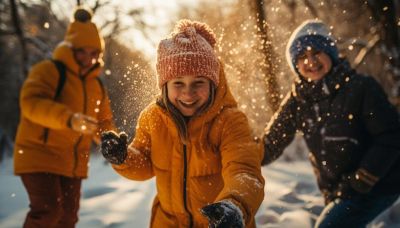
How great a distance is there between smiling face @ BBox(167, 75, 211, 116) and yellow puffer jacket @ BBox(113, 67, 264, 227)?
0.06 metres

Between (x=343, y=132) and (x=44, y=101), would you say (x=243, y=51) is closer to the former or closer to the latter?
(x=343, y=132)

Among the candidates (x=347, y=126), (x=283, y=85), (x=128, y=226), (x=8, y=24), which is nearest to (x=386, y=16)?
(x=283, y=85)

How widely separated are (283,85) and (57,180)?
6.88ft

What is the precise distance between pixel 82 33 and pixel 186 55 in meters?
1.86

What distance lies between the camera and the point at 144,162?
204 centimetres

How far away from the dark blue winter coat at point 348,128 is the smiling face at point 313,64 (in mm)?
42

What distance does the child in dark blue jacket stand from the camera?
88.8 inches

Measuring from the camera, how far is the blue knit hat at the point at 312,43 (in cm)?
254

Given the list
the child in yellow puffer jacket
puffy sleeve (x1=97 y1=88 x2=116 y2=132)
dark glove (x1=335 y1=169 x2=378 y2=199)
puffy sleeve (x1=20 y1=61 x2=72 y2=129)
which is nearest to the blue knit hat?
dark glove (x1=335 y1=169 x2=378 y2=199)

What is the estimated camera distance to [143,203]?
471 centimetres

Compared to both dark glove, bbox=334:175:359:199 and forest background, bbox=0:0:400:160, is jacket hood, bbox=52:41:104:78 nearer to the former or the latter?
forest background, bbox=0:0:400:160

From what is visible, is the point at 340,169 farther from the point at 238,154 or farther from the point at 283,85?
the point at 283,85

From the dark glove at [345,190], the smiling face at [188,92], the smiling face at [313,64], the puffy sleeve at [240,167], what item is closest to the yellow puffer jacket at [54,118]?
the smiling face at [188,92]

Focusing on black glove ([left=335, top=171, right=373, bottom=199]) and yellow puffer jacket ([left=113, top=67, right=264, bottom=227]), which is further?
black glove ([left=335, top=171, right=373, bottom=199])
